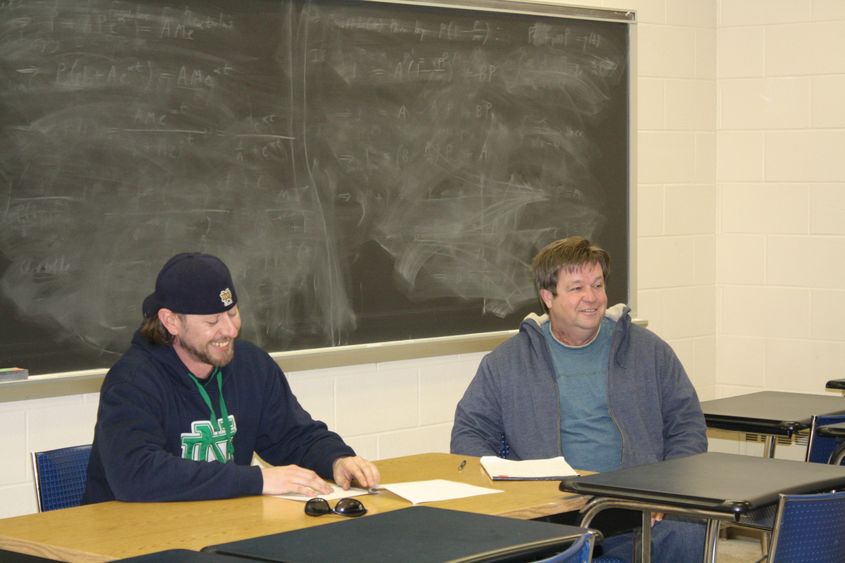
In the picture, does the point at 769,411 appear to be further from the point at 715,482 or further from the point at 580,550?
the point at 580,550

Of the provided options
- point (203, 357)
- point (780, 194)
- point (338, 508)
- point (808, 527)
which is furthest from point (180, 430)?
point (780, 194)

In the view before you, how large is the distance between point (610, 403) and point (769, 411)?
33.2 inches

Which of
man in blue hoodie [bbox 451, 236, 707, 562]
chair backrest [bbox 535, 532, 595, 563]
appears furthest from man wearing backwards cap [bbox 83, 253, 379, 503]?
chair backrest [bbox 535, 532, 595, 563]

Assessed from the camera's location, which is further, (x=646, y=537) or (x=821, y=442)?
(x=821, y=442)

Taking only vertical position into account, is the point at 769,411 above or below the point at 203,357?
below

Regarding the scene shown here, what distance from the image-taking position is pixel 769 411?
14.5ft

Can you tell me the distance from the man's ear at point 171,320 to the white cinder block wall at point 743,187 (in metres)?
2.71

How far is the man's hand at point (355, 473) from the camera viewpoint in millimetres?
3016

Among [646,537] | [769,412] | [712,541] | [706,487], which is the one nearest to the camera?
[706,487]

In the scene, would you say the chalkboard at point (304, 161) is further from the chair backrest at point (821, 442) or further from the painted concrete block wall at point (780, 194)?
the chair backrest at point (821, 442)

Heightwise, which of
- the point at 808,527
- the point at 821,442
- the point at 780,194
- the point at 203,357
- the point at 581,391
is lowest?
the point at 821,442

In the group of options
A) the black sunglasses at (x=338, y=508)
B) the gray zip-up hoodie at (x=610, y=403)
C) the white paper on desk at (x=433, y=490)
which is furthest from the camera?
the gray zip-up hoodie at (x=610, y=403)

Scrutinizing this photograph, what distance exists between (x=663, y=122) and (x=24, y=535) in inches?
146

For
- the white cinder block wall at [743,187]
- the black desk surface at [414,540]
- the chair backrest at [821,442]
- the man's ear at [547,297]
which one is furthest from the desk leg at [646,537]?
the white cinder block wall at [743,187]
